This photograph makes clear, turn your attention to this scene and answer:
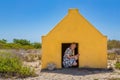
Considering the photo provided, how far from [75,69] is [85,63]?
0.88m

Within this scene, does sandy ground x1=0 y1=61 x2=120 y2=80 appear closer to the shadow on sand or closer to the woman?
the shadow on sand

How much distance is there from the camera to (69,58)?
1861cm

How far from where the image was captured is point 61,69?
59.0 ft

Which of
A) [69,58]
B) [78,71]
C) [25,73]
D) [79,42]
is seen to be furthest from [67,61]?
[25,73]

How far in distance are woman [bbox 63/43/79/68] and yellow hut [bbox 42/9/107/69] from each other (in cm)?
22

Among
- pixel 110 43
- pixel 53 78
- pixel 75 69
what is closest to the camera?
pixel 53 78

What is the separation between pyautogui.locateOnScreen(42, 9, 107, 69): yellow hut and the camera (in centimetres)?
1848

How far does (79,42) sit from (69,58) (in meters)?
1.01

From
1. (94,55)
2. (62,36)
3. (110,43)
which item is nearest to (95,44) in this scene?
(94,55)

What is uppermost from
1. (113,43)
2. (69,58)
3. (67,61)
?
(113,43)

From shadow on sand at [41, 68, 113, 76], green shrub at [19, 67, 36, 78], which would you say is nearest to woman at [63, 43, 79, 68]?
shadow on sand at [41, 68, 113, 76]

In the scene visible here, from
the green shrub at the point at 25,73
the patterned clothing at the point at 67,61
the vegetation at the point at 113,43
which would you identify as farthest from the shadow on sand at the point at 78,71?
the vegetation at the point at 113,43

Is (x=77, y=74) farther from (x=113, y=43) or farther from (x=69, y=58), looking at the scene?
(x=113, y=43)

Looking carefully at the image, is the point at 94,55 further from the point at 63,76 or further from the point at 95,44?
the point at 63,76
